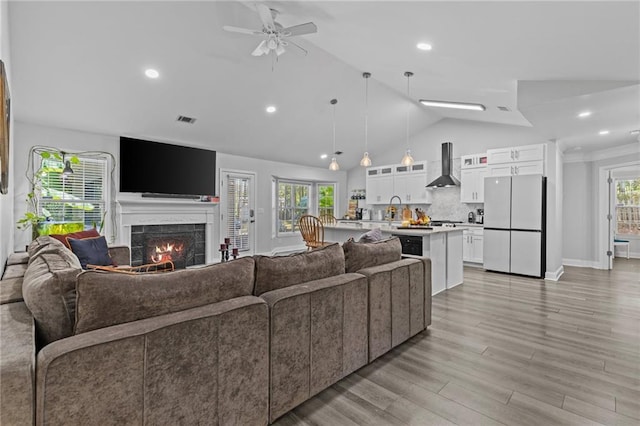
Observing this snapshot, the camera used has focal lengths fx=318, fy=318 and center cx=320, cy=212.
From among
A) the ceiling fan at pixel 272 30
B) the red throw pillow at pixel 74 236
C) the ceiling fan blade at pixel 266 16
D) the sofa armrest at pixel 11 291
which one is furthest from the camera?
the red throw pillow at pixel 74 236

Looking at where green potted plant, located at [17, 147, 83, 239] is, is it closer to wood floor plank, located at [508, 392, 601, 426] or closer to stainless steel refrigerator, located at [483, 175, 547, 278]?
wood floor plank, located at [508, 392, 601, 426]

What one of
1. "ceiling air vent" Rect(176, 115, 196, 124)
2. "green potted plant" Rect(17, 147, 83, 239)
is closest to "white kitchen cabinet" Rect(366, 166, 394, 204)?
"ceiling air vent" Rect(176, 115, 196, 124)

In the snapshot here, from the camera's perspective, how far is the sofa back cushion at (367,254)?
257cm

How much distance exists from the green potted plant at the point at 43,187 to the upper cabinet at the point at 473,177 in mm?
7017

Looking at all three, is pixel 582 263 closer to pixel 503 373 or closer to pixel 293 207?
pixel 503 373

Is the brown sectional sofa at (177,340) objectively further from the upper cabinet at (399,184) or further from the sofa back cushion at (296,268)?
the upper cabinet at (399,184)

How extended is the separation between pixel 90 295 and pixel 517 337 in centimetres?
336

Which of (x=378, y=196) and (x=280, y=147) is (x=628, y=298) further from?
(x=280, y=147)

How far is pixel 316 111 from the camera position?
6066mm

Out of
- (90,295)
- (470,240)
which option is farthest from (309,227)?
(90,295)

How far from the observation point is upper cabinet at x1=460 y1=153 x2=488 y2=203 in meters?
6.60

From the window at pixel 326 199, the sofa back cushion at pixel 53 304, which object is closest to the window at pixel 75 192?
the sofa back cushion at pixel 53 304

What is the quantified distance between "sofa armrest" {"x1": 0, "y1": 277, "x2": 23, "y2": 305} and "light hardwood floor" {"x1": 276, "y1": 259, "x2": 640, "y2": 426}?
150cm

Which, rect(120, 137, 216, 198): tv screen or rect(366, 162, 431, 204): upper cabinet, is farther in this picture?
rect(366, 162, 431, 204): upper cabinet
